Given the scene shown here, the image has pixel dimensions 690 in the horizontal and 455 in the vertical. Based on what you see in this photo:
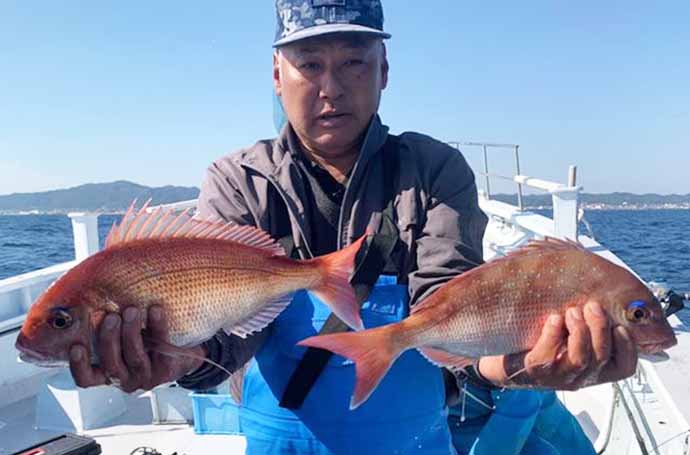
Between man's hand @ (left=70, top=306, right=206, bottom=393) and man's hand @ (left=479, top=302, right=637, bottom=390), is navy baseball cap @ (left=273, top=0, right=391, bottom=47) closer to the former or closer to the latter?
man's hand @ (left=70, top=306, right=206, bottom=393)

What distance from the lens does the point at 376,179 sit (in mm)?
2570

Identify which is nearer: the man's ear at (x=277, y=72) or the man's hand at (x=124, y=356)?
the man's hand at (x=124, y=356)

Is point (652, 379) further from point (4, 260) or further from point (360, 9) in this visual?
point (4, 260)

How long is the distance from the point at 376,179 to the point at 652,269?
48.3 ft

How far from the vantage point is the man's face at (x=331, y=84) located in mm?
2422

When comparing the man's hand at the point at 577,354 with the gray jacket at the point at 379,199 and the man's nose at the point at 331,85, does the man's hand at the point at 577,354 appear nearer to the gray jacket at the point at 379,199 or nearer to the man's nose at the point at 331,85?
the gray jacket at the point at 379,199

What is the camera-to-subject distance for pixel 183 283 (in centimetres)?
192

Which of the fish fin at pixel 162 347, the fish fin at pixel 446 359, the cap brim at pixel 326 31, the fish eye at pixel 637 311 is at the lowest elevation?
the fish fin at pixel 446 359

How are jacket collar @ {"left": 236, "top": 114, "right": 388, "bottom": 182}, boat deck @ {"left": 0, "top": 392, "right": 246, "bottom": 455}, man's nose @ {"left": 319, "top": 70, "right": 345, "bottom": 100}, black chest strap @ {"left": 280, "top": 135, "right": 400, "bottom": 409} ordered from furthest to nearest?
boat deck @ {"left": 0, "top": 392, "right": 246, "bottom": 455}, jacket collar @ {"left": 236, "top": 114, "right": 388, "bottom": 182}, man's nose @ {"left": 319, "top": 70, "right": 345, "bottom": 100}, black chest strap @ {"left": 280, "top": 135, "right": 400, "bottom": 409}

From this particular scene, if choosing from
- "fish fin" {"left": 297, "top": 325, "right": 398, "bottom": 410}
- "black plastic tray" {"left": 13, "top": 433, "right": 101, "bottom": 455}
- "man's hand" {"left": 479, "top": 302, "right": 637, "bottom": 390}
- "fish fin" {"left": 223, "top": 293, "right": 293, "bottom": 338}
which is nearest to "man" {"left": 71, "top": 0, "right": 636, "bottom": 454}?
"man's hand" {"left": 479, "top": 302, "right": 637, "bottom": 390}

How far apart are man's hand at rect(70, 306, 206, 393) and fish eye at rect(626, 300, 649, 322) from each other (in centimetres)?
156

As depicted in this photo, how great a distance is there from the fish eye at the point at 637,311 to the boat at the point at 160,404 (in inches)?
53.0

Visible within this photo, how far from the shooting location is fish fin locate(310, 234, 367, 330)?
2000mm


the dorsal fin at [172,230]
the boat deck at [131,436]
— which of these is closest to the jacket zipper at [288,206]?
the dorsal fin at [172,230]
